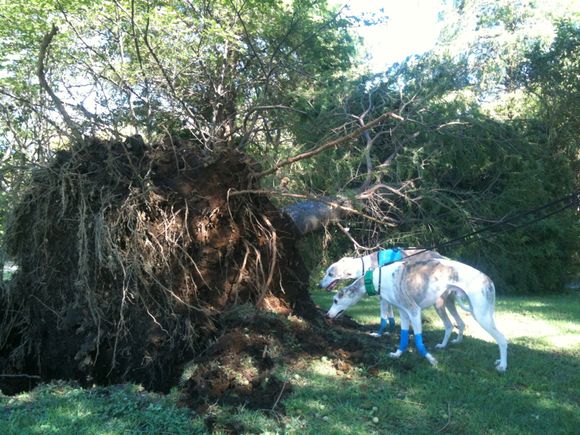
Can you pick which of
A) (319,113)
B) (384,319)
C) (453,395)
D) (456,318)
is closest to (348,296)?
(384,319)

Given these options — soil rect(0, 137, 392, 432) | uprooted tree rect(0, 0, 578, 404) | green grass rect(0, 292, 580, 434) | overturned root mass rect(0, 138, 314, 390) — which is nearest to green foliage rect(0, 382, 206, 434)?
green grass rect(0, 292, 580, 434)

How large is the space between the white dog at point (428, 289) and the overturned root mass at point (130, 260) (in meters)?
1.78

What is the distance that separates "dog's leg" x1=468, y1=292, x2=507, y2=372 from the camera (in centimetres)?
702

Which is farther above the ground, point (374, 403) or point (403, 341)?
point (403, 341)

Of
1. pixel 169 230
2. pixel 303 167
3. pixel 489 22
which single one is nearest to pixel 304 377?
pixel 169 230

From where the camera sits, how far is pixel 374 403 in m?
5.82

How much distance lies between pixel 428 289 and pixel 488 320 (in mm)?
853

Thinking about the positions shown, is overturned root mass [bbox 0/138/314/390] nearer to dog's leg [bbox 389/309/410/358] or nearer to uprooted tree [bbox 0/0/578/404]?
uprooted tree [bbox 0/0/578/404]

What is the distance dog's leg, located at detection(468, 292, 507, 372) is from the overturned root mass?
2.92 meters

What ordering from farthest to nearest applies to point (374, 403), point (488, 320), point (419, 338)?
point (419, 338), point (488, 320), point (374, 403)

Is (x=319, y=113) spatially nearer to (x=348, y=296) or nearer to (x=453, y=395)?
(x=348, y=296)

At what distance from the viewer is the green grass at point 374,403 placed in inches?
200

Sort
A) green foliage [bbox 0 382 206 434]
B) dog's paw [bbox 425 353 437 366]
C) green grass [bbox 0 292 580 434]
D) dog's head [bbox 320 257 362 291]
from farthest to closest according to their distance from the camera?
dog's head [bbox 320 257 362 291]
dog's paw [bbox 425 353 437 366]
green grass [bbox 0 292 580 434]
green foliage [bbox 0 382 206 434]

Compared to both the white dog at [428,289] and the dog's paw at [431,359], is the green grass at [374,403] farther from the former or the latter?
the white dog at [428,289]
